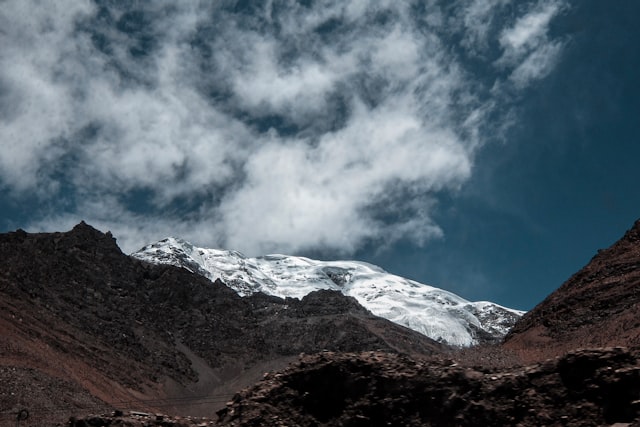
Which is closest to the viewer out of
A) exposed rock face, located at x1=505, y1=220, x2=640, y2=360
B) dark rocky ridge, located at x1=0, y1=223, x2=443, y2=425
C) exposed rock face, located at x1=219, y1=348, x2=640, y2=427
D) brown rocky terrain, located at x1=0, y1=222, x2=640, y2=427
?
exposed rock face, located at x1=219, y1=348, x2=640, y2=427

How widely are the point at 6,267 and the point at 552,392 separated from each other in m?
110

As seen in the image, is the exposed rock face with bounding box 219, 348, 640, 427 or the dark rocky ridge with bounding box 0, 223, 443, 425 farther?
the dark rocky ridge with bounding box 0, 223, 443, 425

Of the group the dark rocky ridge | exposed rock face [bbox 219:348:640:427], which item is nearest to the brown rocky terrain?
exposed rock face [bbox 219:348:640:427]

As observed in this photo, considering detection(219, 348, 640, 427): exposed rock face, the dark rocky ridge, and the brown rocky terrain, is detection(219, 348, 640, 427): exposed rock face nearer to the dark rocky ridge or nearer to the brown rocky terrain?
the brown rocky terrain

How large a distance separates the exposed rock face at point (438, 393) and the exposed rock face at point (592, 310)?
29.9m

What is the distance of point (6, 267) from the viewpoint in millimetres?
110062

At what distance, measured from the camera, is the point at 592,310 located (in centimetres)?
5569

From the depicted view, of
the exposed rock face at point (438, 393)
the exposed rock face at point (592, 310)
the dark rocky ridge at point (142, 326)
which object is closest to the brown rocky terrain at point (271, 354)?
the exposed rock face at point (438, 393)

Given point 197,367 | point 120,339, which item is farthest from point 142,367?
point 197,367

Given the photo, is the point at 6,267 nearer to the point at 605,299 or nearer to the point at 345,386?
the point at 605,299

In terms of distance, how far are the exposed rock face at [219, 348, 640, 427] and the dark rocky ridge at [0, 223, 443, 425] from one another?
57.8 meters

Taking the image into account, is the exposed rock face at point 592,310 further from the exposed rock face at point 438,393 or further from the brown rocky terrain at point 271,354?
the exposed rock face at point 438,393

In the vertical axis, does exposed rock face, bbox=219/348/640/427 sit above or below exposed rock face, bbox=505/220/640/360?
below

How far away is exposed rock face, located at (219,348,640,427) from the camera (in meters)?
16.0
